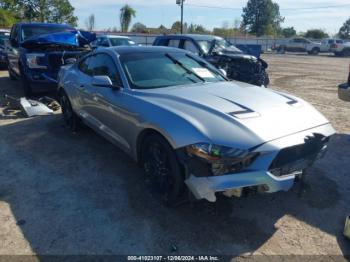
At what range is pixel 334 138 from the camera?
19.0 feet

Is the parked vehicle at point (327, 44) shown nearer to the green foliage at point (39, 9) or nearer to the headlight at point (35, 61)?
the green foliage at point (39, 9)

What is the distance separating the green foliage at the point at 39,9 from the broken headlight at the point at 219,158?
38797 mm

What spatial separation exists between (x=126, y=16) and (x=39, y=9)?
21.7m

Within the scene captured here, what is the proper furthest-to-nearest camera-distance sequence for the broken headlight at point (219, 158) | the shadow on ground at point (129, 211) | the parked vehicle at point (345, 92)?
the parked vehicle at point (345, 92)
the shadow on ground at point (129, 211)
the broken headlight at point (219, 158)

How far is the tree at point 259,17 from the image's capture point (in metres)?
75.5

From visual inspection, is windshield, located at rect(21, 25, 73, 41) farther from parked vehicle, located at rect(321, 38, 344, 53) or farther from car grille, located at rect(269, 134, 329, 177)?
parked vehicle, located at rect(321, 38, 344, 53)

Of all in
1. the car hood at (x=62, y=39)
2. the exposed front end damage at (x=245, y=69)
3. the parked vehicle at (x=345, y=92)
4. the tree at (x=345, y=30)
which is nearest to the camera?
the parked vehicle at (x=345, y=92)

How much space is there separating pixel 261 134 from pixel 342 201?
151cm

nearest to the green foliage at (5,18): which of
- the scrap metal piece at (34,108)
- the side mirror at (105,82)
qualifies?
the scrap metal piece at (34,108)

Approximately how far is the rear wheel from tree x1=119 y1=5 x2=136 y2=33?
175 ft

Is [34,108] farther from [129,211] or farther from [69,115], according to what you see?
[129,211]

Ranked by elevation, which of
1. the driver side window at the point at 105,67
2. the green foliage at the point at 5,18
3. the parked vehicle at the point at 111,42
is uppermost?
the green foliage at the point at 5,18

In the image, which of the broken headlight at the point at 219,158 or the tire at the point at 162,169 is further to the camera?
the tire at the point at 162,169

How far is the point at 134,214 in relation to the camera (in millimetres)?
3439
